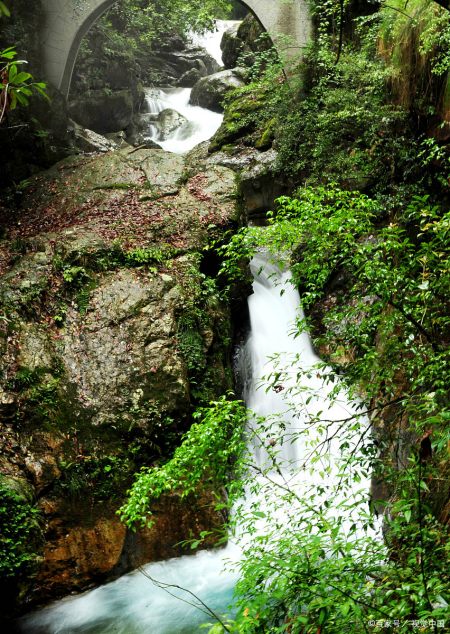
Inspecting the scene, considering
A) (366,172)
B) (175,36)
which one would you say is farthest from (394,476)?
(175,36)

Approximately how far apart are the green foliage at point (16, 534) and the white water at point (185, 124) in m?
13.1

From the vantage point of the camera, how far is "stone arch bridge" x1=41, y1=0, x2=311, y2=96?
11391mm

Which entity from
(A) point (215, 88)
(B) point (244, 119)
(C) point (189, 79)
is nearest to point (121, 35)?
(A) point (215, 88)

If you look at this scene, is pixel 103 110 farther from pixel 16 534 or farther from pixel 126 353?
pixel 16 534

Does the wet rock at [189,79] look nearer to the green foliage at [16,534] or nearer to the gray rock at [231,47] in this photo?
the gray rock at [231,47]

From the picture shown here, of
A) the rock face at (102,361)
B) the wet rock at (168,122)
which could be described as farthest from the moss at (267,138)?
the wet rock at (168,122)

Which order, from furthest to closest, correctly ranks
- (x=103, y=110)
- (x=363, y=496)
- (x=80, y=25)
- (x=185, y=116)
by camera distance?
(x=185, y=116) → (x=103, y=110) → (x=80, y=25) → (x=363, y=496)

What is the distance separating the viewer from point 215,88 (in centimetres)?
1792

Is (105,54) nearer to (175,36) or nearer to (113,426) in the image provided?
(175,36)

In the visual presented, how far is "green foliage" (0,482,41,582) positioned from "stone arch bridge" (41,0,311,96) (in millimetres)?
11097

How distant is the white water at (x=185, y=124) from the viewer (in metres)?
16.8

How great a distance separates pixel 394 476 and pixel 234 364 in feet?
17.4

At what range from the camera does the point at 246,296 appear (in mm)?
8188

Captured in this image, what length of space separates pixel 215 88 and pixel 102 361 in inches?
602
